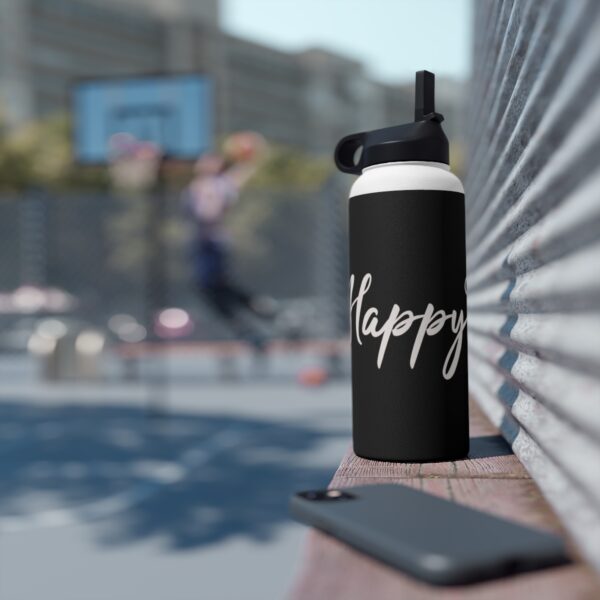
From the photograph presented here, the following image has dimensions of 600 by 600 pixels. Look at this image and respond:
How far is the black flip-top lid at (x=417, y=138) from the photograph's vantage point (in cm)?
122

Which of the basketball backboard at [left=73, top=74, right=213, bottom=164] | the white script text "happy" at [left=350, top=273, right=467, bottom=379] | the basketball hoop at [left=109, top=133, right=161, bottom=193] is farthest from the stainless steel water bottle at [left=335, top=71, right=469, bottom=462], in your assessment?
the basketball backboard at [left=73, top=74, right=213, bottom=164]

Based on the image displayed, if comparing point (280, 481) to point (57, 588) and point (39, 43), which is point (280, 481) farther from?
point (39, 43)

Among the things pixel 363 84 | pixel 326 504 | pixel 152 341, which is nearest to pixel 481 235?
pixel 326 504

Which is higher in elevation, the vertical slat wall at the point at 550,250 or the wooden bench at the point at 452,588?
the vertical slat wall at the point at 550,250

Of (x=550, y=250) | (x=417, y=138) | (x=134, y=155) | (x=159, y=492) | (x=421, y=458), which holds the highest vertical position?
(x=134, y=155)

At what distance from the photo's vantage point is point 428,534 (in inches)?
34.1

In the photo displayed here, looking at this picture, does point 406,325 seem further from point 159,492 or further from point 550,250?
point 159,492

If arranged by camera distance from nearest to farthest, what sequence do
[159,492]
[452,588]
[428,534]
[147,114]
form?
[452,588]
[428,534]
[159,492]
[147,114]

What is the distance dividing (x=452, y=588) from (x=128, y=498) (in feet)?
12.9

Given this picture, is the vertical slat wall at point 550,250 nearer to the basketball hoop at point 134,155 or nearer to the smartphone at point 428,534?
the smartphone at point 428,534

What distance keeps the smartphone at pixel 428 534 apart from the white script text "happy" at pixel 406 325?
233mm

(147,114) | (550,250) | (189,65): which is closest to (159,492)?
(550,250)

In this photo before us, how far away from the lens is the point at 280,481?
4.79m

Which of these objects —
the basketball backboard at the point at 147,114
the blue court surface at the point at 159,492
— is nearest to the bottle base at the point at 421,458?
the blue court surface at the point at 159,492
